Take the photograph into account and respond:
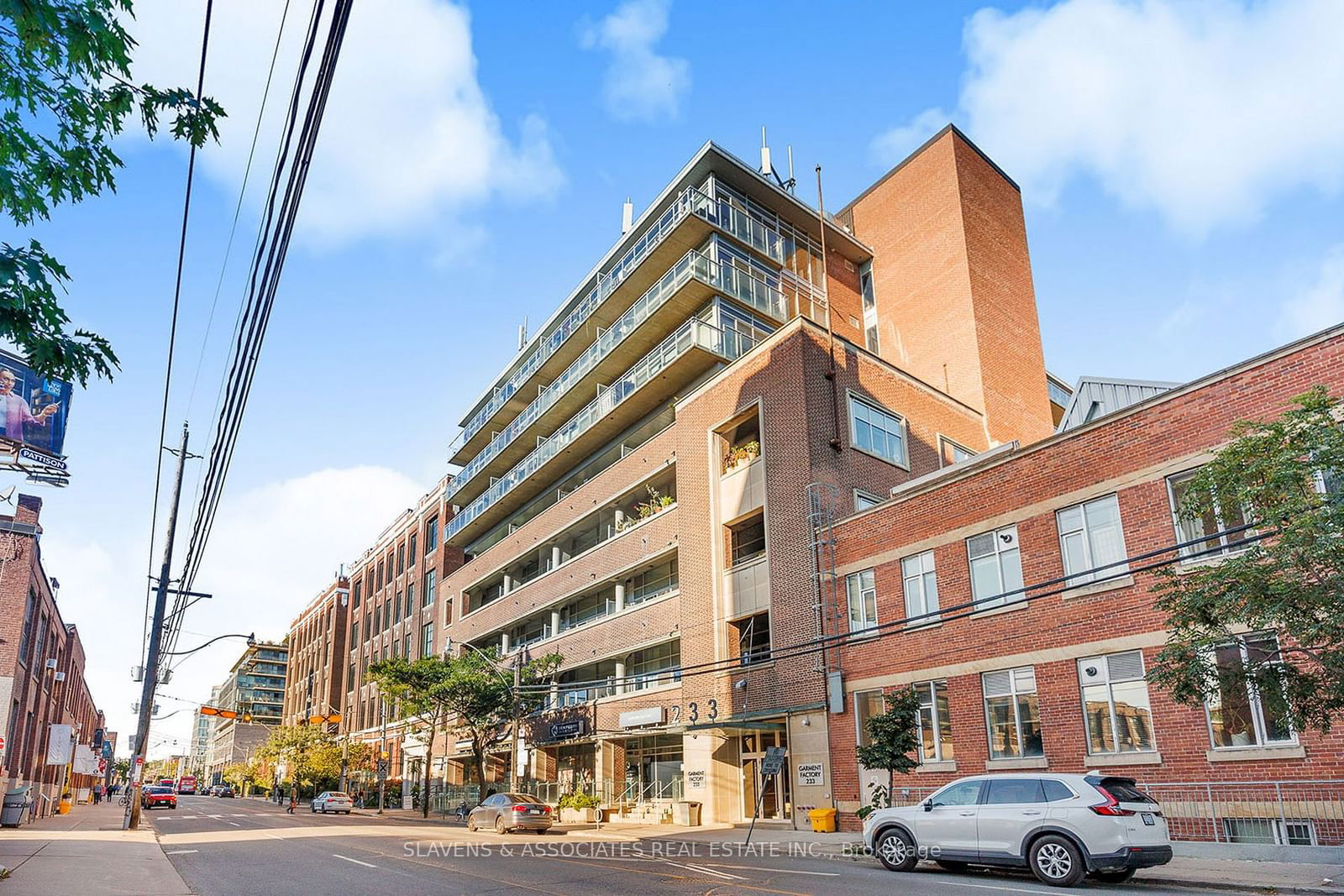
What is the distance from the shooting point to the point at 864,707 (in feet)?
87.9

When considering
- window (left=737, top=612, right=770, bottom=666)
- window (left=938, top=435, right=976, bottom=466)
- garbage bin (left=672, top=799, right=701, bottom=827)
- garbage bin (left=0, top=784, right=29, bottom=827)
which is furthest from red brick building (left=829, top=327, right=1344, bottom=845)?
garbage bin (left=0, top=784, right=29, bottom=827)

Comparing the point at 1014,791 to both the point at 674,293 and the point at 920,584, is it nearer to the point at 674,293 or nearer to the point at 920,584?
the point at 920,584

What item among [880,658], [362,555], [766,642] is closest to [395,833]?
[766,642]

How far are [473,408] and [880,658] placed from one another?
4521 centimetres

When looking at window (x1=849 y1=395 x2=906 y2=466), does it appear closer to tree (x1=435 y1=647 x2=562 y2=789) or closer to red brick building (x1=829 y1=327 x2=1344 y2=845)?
red brick building (x1=829 y1=327 x2=1344 y2=845)

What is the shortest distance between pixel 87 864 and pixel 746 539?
71.9 ft

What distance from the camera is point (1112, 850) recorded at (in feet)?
43.3

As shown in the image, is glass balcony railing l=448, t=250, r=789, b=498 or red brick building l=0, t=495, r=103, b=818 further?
glass balcony railing l=448, t=250, r=789, b=498

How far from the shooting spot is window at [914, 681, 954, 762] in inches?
954

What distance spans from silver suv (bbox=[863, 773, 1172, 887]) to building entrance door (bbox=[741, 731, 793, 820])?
562 inches

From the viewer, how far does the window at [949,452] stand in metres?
36.6

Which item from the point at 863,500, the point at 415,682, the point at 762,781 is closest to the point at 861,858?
the point at 762,781

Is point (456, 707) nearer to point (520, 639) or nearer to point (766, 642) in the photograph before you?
point (520, 639)

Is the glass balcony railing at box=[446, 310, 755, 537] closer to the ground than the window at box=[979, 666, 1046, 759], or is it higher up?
higher up
